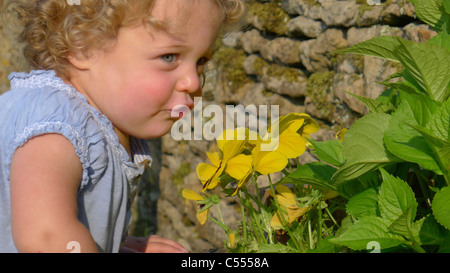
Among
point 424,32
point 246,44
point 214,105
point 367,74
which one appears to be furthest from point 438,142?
point 214,105

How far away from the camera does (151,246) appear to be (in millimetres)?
1727

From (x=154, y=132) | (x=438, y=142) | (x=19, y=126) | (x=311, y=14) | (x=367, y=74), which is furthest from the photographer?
(x=311, y=14)

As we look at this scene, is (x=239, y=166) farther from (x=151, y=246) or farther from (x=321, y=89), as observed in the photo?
(x=321, y=89)

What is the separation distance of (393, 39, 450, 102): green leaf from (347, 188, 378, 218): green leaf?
0.22 meters

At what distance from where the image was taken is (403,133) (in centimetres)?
95

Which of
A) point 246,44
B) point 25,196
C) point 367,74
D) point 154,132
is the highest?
point 246,44

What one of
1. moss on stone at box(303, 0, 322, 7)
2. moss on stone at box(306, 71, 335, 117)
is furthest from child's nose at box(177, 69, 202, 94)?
moss on stone at box(303, 0, 322, 7)

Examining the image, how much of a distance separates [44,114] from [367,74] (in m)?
1.10

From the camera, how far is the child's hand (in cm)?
168

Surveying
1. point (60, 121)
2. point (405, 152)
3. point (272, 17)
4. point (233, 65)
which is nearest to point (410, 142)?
point (405, 152)

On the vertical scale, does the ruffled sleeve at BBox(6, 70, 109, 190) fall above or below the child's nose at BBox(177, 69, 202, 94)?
below

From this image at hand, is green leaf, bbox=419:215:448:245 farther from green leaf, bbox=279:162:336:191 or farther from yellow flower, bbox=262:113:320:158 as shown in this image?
yellow flower, bbox=262:113:320:158

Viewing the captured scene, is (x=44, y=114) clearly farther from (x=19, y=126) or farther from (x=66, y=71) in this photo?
(x=66, y=71)

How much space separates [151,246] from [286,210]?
70cm
